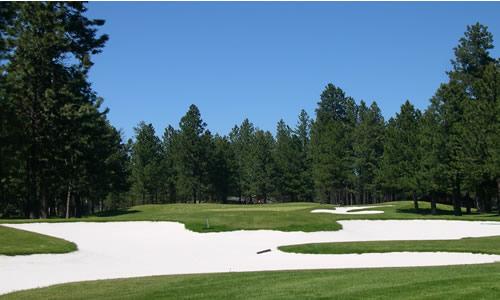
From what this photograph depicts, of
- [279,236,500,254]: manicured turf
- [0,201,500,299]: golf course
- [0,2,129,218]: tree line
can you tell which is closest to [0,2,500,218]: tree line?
[0,2,129,218]: tree line

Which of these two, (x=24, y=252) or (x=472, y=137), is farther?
(x=472, y=137)

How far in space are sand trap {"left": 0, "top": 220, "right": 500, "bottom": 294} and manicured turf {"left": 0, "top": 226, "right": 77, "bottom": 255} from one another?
597 mm

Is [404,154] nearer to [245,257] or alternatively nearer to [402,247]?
[402,247]

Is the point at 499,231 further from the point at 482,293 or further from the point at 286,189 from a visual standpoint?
the point at 286,189

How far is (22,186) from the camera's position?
6016 centimetres

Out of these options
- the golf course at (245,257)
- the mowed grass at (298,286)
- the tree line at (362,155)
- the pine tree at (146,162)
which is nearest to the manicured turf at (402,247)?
the golf course at (245,257)

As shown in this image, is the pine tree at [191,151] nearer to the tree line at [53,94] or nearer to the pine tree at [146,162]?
the pine tree at [146,162]

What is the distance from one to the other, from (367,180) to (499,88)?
43244 millimetres

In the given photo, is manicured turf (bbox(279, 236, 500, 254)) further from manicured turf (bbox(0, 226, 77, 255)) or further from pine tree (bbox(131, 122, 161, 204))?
pine tree (bbox(131, 122, 161, 204))

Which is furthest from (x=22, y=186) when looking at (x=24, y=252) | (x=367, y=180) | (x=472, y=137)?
(x=367, y=180)

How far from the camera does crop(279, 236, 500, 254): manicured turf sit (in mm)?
21438

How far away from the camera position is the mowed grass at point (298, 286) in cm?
1066

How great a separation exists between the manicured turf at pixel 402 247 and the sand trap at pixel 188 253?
0.74 meters

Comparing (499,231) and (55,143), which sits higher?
(55,143)
